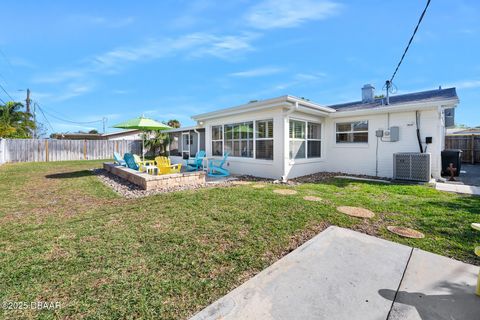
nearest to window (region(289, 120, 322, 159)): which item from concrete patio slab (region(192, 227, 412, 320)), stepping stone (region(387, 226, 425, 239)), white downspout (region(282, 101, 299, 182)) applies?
white downspout (region(282, 101, 299, 182))

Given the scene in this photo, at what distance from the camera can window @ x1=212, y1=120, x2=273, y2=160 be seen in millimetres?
9141

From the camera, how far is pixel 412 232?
12.0 feet

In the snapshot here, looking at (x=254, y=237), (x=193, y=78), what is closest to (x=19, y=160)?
(x=193, y=78)

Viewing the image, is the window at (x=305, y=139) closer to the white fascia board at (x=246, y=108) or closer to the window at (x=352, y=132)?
the window at (x=352, y=132)

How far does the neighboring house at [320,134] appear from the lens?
328 inches

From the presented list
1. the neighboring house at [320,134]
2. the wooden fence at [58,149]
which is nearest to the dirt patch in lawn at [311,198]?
the neighboring house at [320,134]

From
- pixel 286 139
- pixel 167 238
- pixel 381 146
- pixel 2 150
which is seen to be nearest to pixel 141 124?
pixel 286 139

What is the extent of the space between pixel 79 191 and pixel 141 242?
200 inches

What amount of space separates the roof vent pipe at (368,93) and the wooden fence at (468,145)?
8377 mm

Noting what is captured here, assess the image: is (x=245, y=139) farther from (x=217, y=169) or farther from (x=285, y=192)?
(x=285, y=192)

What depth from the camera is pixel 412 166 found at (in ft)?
26.6

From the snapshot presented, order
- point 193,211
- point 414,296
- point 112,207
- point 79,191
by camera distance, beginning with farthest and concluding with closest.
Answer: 1. point 79,191
2. point 112,207
3. point 193,211
4. point 414,296

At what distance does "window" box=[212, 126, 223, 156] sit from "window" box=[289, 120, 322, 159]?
151 inches

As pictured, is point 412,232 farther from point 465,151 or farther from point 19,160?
point 19,160
